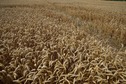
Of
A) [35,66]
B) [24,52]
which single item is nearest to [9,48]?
[24,52]

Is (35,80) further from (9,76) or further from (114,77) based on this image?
(114,77)

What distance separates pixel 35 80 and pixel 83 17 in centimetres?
814

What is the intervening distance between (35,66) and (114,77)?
4.05 feet

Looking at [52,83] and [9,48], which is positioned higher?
[9,48]

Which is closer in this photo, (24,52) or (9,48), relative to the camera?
(24,52)

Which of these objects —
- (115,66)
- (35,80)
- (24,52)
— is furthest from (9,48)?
(115,66)

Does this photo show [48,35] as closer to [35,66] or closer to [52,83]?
[35,66]

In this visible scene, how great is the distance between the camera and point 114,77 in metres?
2.39

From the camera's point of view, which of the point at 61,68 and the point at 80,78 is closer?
the point at 80,78

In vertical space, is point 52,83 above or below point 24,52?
below

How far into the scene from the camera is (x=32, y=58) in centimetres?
301

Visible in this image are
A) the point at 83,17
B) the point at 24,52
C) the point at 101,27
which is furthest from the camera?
the point at 83,17

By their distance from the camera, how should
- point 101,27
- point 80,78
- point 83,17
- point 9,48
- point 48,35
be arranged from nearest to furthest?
point 80,78, point 9,48, point 48,35, point 101,27, point 83,17

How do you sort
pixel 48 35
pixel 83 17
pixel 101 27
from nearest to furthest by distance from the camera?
pixel 48 35
pixel 101 27
pixel 83 17
